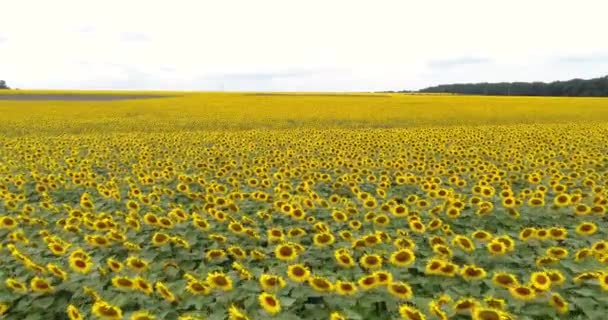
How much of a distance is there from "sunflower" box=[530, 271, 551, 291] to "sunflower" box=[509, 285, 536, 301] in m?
0.05

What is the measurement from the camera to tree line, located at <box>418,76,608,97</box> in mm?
86250

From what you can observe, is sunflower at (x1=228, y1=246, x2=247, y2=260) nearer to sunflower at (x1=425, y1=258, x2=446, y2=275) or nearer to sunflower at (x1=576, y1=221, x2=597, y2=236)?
sunflower at (x1=425, y1=258, x2=446, y2=275)

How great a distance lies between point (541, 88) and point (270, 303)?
345 feet

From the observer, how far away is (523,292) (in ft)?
12.1

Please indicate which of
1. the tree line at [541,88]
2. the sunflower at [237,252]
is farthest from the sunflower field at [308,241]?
the tree line at [541,88]

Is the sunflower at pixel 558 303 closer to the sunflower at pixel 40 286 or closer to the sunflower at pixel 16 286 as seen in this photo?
the sunflower at pixel 40 286

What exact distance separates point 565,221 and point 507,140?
8.56 meters

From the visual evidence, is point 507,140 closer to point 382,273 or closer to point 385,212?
point 385,212

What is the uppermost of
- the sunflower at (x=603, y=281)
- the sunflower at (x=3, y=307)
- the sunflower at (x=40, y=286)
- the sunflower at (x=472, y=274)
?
the sunflower at (x=603, y=281)

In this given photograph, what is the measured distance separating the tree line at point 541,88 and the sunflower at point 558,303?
310 feet

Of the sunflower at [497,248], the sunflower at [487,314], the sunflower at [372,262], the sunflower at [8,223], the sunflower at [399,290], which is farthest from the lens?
the sunflower at [8,223]

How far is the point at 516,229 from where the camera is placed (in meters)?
5.98

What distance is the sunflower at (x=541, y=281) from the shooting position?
368 cm

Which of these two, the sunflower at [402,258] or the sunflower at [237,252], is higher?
the sunflower at [402,258]
